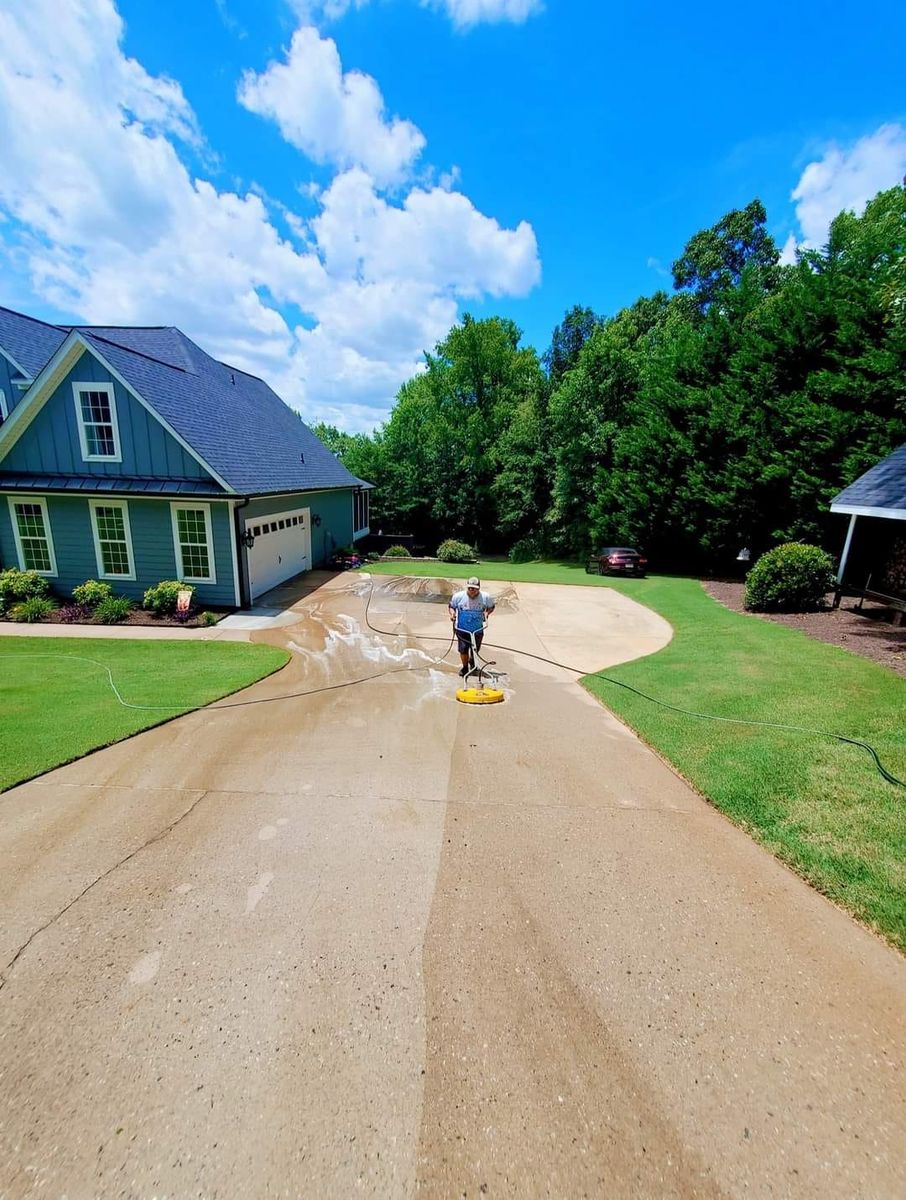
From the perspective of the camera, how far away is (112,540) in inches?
563

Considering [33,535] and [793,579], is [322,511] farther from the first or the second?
[793,579]

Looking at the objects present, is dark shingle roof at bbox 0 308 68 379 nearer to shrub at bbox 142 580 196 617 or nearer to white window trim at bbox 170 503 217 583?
white window trim at bbox 170 503 217 583

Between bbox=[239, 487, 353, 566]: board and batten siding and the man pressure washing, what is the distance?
8244mm


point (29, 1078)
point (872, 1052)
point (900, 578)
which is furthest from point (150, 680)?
point (900, 578)

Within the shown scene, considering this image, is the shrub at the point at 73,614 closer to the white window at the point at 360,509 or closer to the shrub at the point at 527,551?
the white window at the point at 360,509

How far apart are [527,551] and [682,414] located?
12047mm

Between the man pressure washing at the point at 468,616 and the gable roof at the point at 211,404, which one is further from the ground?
the gable roof at the point at 211,404

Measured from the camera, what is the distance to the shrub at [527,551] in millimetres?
32375

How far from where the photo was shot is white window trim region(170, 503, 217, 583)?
1384cm

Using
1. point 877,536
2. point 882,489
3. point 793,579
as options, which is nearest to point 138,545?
point 793,579

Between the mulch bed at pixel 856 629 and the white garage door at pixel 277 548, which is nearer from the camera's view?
the mulch bed at pixel 856 629

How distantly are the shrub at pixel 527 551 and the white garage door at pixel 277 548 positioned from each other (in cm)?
1484

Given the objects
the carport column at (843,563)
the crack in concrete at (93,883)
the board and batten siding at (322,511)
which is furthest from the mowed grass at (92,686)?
the carport column at (843,563)

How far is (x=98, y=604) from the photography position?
13.6 m
